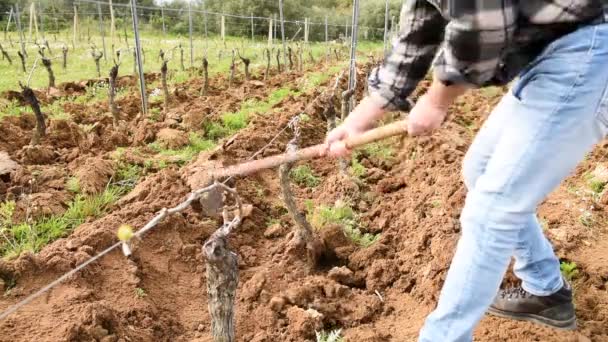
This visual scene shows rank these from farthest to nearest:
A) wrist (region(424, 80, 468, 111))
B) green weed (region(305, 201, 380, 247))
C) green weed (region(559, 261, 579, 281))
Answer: green weed (region(305, 201, 380, 247)) < green weed (region(559, 261, 579, 281)) < wrist (region(424, 80, 468, 111))

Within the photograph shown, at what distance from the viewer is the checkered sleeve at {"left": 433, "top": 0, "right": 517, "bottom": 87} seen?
1.70 m

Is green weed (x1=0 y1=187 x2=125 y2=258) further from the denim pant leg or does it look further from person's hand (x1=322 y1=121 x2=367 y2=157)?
the denim pant leg

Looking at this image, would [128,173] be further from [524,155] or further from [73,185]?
[524,155]

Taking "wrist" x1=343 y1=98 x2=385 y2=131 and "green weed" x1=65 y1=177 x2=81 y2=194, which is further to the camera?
"green weed" x1=65 y1=177 x2=81 y2=194

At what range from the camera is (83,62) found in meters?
18.3

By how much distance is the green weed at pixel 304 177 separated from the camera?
18.0 ft

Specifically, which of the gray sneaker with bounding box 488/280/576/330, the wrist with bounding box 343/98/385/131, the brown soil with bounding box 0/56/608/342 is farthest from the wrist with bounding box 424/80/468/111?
the brown soil with bounding box 0/56/608/342

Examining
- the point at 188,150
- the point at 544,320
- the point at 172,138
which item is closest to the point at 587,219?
the point at 544,320

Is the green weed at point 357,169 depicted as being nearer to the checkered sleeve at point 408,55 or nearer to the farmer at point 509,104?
the checkered sleeve at point 408,55

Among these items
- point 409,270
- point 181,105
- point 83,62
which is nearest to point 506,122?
point 409,270

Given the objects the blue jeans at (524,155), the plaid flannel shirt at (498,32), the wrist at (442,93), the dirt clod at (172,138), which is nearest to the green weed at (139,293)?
the blue jeans at (524,155)

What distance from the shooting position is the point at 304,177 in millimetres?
5570

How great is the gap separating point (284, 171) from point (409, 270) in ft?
3.41

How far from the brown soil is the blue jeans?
80cm
